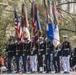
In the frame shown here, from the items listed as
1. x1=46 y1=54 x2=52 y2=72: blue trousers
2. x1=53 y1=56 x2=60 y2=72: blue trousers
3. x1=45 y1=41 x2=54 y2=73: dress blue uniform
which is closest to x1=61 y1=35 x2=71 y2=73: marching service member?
x1=53 y1=56 x2=60 y2=72: blue trousers

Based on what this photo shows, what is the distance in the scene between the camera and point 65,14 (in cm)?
3272

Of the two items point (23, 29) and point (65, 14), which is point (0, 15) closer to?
point (65, 14)

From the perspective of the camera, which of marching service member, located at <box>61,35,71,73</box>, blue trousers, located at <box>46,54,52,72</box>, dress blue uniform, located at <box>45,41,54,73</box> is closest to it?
marching service member, located at <box>61,35,71,73</box>

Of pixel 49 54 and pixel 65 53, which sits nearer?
pixel 65 53

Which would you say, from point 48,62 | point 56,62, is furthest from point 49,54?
point 56,62

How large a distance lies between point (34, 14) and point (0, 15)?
855 cm

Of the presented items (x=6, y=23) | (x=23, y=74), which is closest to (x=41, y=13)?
(x=6, y=23)

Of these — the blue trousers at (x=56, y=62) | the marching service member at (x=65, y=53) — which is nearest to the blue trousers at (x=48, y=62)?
the blue trousers at (x=56, y=62)

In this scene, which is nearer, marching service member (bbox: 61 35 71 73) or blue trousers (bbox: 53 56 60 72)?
marching service member (bbox: 61 35 71 73)

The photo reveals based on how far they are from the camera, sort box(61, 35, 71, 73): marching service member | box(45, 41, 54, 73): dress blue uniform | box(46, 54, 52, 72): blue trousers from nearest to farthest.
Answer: box(61, 35, 71, 73): marching service member < box(45, 41, 54, 73): dress blue uniform < box(46, 54, 52, 72): blue trousers

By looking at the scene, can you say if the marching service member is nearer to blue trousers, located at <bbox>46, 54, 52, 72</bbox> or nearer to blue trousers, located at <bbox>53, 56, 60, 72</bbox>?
blue trousers, located at <bbox>53, 56, 60, 72</bbox>

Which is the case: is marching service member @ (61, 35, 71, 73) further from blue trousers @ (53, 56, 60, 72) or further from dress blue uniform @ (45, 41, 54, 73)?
dress blue uniform @ (45, 41, 54, 73)

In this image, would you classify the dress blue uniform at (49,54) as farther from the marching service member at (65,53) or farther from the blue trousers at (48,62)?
the marching service member at (65,53)

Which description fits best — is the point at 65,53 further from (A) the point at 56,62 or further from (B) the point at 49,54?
(B) the point at 49,54
